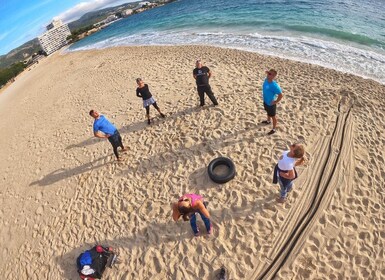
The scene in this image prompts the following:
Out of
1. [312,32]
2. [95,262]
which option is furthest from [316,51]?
[95,262]

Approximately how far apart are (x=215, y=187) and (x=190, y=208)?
2.60 m

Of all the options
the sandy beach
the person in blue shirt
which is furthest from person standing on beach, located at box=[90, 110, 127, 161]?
the person in blue shirt

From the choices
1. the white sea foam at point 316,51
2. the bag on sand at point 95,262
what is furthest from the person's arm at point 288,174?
the white sea foam at point 316,51

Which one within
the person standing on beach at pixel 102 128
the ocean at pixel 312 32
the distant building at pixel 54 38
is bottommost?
the distant building at pixel 54 38

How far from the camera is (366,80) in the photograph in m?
11.2

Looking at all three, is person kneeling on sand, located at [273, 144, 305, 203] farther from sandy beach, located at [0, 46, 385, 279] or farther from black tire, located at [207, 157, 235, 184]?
black tire, located at [207, 157, 235, 184]

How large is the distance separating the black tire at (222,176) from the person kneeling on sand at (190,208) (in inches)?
61.9

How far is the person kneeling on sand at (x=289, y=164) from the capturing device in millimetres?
4992

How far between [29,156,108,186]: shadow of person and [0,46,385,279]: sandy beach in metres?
0.05

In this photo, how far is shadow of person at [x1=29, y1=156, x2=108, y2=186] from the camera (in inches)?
373

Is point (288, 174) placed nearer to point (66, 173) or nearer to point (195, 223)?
point (195, 223)

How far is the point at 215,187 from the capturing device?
23.6 feet

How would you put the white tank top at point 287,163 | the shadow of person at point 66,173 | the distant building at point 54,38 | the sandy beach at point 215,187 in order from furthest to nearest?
the distant building at point 54,38, the shadow of person at point 66,173, the sandy beach at point 215,187, the white tank top at point 287,163

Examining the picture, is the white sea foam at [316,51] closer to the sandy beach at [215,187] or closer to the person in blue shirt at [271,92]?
the sandy beach at [215,187]
